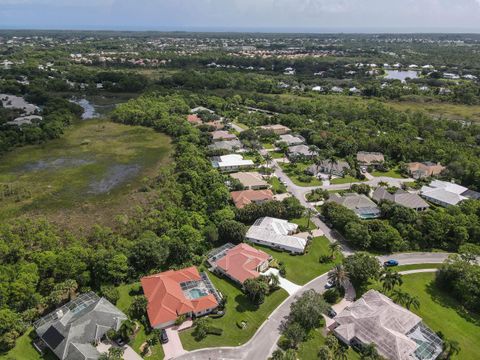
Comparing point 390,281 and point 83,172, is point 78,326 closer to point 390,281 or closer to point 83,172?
point 390,281

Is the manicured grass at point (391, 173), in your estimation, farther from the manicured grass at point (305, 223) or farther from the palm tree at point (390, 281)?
the palm tree at point (390, 281)

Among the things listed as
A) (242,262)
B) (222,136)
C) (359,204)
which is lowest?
(242,262)

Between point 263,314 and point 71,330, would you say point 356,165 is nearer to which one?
point 263,314

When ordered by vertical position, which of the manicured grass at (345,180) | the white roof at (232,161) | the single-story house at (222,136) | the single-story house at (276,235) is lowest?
the manicured grass at (345,180)

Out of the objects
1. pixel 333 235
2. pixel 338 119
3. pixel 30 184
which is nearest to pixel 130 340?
pixel 333 235

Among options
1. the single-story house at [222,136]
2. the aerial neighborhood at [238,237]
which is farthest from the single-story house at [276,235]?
the single-story house at [222,136]

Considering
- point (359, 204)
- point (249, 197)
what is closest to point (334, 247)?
point (359, 204)

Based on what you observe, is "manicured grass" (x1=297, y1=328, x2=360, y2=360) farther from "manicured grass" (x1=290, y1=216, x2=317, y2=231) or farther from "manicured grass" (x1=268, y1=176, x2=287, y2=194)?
"manicured grass" (x1=268, y1=176, x2=287, y2=194)
